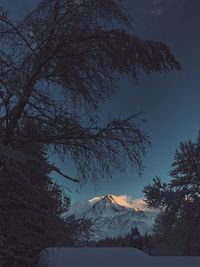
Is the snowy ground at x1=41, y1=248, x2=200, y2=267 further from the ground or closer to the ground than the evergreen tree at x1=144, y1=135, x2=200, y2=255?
closer to the ground

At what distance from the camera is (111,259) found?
58.9 feet

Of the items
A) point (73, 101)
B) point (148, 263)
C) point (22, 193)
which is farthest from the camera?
point (148, 263)

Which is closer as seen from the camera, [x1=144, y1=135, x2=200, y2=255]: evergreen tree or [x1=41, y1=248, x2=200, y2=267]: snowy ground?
[x1=41, y1=248, x2=200, y2=267]: snowy ground

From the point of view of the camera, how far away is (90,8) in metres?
8.41

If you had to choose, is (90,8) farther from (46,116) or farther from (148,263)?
(148,263)

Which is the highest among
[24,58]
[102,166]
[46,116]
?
[24,58]

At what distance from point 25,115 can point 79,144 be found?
109cm

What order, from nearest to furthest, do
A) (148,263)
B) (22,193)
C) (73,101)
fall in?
(22,193), (73,101), (148,263)

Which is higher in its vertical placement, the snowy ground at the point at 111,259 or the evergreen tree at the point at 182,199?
the evergreen tree at the point at 182,199

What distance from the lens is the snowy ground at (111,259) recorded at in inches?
674

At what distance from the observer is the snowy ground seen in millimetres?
17122

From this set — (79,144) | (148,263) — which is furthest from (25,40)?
(148,263)

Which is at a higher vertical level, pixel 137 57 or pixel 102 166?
pixel 137 57

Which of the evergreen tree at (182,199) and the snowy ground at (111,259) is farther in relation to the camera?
the evergreen tree at (182,199)
